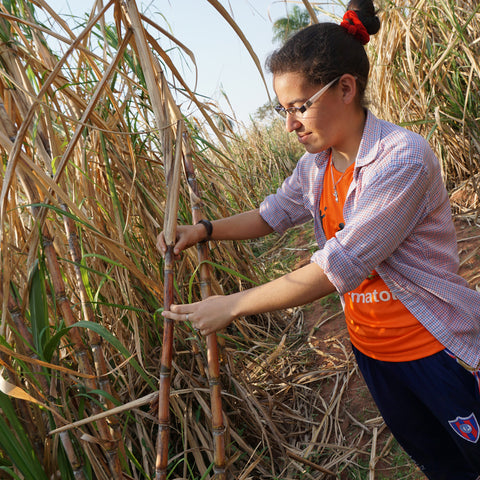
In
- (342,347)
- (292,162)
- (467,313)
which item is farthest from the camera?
(292,162)

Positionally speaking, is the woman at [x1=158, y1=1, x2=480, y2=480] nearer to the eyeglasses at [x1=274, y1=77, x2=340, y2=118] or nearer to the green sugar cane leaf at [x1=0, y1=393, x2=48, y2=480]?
the eyeglasses at [x1=274, y1=77, x2=340, y2=118]

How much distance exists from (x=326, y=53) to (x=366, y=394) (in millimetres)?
1340

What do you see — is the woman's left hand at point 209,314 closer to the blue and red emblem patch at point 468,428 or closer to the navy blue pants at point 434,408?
the navy blue pants at point 434,408

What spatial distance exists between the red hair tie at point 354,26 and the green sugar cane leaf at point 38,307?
36.2 inches

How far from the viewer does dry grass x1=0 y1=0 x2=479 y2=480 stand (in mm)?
904

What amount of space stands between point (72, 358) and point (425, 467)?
1.03 meters

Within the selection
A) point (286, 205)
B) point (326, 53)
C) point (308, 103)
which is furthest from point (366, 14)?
point (286, 205)

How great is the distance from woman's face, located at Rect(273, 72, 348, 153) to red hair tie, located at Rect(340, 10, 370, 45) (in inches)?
7.0

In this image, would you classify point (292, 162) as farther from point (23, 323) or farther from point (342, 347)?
point (23, 323)

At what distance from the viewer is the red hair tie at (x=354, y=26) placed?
3.79 ft

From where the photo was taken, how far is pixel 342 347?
2125 millimetres

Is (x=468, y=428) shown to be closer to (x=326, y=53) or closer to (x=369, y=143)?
(x=369, y=143)

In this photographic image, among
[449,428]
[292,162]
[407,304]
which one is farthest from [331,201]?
[292,162]

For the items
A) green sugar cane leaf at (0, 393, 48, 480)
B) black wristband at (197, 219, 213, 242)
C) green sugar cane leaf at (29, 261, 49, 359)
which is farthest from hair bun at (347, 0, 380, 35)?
green sugar cane leaf at (0, 393, 48, 480)
